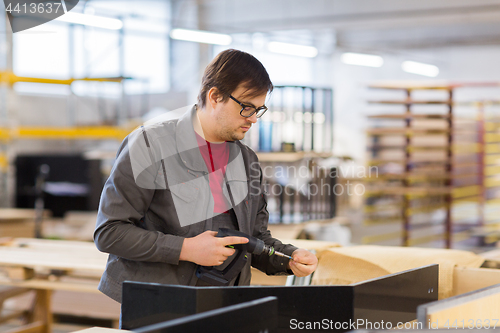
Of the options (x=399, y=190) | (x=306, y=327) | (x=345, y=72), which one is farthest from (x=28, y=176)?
(x=345, y=72)

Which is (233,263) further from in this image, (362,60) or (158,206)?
(362,60)

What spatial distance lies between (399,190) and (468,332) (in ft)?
14.8

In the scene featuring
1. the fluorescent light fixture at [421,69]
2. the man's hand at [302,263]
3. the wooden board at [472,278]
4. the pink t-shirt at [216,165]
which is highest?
the fluorescent light fixture at [421,69]

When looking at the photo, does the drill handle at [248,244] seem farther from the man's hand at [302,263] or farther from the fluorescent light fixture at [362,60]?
the fluorescent light fixture at [362,60]

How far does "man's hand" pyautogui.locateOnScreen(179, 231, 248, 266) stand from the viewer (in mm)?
1417

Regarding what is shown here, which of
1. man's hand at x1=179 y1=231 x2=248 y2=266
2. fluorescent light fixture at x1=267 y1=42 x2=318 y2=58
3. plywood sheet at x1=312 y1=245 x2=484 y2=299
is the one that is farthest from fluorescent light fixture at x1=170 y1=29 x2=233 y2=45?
man's hand at x1=179 y1=231 x2=248 y2=266

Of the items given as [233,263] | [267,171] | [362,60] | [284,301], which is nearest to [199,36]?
[267,171]

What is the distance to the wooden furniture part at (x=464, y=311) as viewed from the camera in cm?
99

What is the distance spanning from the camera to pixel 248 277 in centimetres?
169

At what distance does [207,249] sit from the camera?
4.65 ft

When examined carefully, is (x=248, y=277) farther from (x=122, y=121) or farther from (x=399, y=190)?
(x=122, y=121)

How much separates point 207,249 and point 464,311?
0.67m

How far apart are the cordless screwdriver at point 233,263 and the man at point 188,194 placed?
2 centimetres

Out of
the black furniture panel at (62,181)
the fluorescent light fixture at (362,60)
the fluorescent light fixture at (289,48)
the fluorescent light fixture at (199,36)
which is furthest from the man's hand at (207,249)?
the fluorescent light fixture at (362,60)
